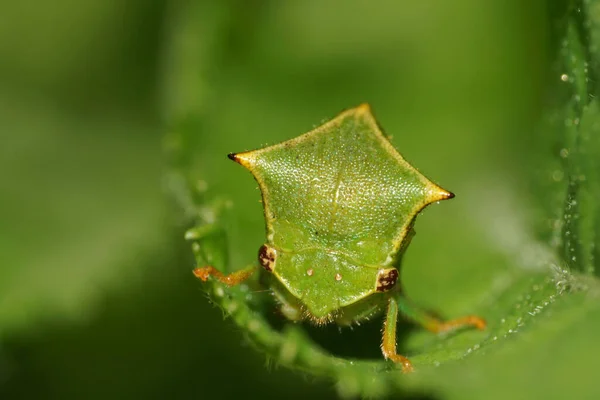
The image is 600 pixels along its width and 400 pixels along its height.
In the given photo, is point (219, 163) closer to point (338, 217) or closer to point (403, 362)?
point (338, 217)

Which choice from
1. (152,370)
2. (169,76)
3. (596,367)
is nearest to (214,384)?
(152,370)

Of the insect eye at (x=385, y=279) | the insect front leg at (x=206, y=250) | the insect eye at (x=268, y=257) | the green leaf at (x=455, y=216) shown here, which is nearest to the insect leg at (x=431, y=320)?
the green leaf at (x=455, y=216)

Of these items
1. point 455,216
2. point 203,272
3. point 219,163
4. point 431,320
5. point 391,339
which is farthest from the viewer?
point 455,216

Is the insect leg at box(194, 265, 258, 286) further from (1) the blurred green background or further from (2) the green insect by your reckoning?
(1) the blurred green background

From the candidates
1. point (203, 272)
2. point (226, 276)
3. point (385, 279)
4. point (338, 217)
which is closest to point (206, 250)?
point (203, 272)

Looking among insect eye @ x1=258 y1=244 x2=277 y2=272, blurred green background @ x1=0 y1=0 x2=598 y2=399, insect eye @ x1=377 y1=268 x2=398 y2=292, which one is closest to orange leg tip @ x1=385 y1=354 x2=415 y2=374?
insect eye @ x1=377 y1=268 x2=398 y2=292

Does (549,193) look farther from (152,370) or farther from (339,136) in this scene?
(152,370)
